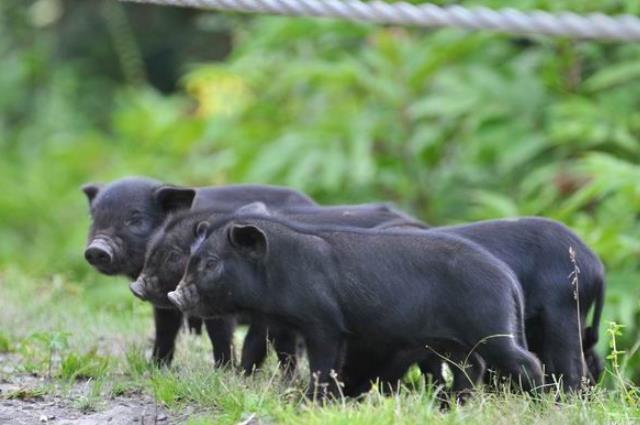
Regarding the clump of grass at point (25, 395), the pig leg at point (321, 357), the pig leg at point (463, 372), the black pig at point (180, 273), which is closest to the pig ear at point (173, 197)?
the black pig at point (180, 273)

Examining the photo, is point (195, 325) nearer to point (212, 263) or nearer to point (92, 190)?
point (92, 190)

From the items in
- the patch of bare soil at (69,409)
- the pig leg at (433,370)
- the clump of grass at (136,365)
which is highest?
the patch of bare soil at (69,409)

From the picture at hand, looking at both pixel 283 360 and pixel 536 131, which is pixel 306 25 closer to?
pixel 536 131

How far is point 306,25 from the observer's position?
14117 mm

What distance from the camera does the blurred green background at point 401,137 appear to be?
11.7m

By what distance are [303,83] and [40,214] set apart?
14.4 feet

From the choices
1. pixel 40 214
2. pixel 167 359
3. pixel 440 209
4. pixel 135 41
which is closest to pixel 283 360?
pixel 167 359

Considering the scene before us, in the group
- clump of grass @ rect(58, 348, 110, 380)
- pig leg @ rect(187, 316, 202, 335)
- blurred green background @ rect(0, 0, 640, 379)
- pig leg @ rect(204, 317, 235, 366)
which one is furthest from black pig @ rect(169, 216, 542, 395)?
blurred green background @ rect(0, 0, 640, 379)

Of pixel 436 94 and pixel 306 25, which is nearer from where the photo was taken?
pixel 436 94

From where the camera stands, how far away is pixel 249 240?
6.61 metres

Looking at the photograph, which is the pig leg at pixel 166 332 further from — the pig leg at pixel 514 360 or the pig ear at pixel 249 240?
the pig leg at pixel 514 360

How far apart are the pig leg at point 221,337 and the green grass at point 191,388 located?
0.28 ft

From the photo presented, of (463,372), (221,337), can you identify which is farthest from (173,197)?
(463,372)

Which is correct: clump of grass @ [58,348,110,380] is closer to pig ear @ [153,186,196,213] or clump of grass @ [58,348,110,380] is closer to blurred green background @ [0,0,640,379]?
pig ear @ [153,186,196,213]
